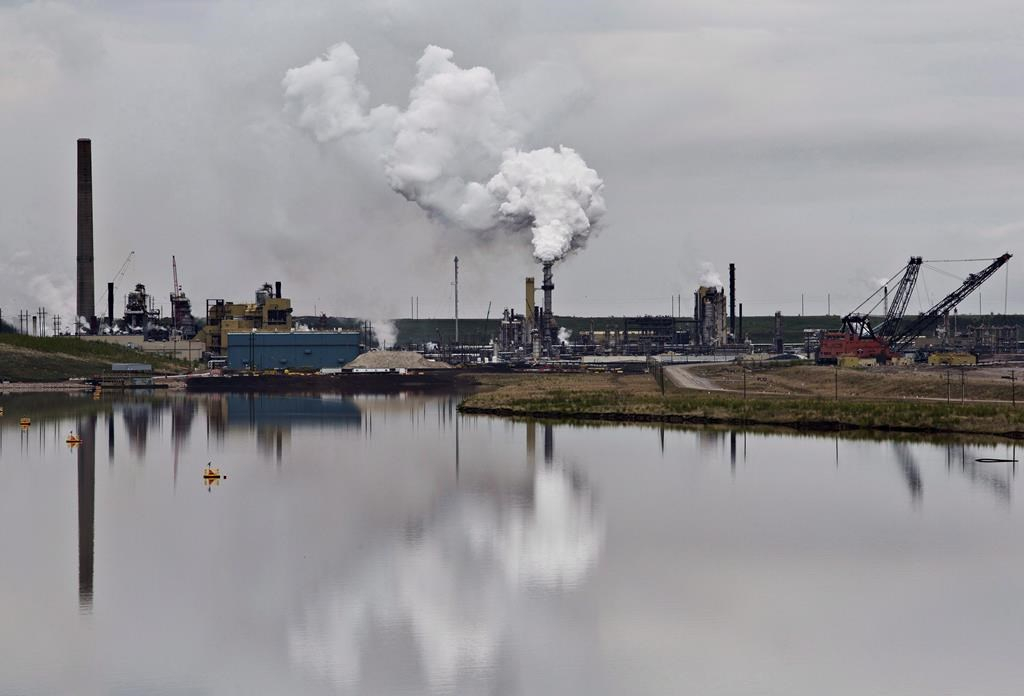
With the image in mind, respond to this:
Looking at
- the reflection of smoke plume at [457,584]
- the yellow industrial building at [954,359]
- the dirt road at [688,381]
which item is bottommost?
the reflection of smoke plume at [457,584]

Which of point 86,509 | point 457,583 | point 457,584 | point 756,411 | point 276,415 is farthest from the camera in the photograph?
point 276,415

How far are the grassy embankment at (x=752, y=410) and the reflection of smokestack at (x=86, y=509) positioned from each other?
36.8 metres

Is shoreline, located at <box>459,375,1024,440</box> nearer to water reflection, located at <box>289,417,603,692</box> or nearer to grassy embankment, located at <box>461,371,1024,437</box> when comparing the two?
grassy embankment, located at <box>461,371,1024,437</box>

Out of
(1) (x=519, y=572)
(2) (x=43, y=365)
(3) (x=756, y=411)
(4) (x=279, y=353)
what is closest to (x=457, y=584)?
(1) (x=519, y=572)

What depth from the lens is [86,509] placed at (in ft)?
212

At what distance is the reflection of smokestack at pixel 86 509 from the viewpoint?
152 ft

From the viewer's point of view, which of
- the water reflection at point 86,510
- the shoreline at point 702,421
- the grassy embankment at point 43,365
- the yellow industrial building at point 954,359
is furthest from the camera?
the grassy embankment at point 43,365

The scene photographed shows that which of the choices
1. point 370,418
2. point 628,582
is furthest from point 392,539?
point 370,418

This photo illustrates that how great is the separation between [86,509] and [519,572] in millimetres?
25624

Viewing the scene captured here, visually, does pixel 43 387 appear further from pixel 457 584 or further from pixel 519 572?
pixel 457 584

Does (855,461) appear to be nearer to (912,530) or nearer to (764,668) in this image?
(912,530)

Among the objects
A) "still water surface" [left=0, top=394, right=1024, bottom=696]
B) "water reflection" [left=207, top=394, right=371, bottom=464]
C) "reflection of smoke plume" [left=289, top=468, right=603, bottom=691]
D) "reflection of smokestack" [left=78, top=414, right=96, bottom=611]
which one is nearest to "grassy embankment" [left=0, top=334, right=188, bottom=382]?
"water reflection" [left=207, top=394, right=371, bottom=464]

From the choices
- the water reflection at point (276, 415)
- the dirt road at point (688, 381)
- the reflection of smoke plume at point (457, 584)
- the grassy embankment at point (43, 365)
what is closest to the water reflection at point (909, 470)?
the reflection of smoke plume at point (457, 584)

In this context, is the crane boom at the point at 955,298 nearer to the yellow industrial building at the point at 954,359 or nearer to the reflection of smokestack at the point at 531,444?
the yellow industrial building at the point at 954,359
